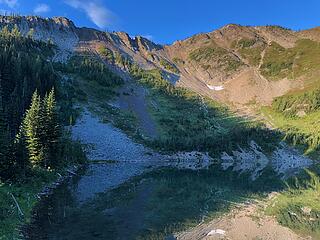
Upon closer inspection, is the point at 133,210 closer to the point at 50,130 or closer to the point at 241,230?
the point at 241,230

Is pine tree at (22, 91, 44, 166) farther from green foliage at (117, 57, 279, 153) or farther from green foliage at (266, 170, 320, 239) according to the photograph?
green foliage at (117, 57, 279, 153)

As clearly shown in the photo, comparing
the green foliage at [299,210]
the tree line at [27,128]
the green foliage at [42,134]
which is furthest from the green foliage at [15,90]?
the green foliage at [299,210]

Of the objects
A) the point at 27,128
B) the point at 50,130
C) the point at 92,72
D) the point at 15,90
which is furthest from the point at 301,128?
the point at 27,128

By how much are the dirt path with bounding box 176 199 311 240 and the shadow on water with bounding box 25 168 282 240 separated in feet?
4.84

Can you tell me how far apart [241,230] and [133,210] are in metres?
11.5

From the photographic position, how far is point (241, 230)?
113 feet

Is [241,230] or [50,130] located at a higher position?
[50,130]

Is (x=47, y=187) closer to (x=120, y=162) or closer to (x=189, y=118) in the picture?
(x=120, y=162)

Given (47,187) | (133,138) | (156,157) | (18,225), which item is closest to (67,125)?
(133,138)

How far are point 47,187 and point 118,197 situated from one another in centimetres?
940

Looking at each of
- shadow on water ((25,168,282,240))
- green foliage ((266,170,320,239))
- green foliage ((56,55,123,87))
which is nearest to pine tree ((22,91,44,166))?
shadow on water ((25,168,282,240))

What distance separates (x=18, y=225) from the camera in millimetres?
27438

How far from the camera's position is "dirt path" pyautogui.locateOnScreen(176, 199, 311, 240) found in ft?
103

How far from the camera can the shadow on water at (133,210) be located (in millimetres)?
28703
